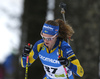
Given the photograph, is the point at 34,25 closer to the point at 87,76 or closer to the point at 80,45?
the point at 80,45

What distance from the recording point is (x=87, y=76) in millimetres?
5988

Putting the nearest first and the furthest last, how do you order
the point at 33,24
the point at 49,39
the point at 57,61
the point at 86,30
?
1. the point at 49,39
2. the point at 57,61
3. the point at 86,30
4. the point at 33,24

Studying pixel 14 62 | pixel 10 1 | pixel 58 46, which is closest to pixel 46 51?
pixel 58 46

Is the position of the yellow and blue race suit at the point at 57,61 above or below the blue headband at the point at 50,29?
below

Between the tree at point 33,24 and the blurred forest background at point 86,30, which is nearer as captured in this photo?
the blurred forest background at point 86,30

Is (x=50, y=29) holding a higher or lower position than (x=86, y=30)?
higher

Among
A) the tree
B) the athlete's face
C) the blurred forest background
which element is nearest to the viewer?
the athlete's face

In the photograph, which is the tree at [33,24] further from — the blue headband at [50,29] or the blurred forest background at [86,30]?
the blue headband at [50,29]

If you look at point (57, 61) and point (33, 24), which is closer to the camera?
point (57, 61)

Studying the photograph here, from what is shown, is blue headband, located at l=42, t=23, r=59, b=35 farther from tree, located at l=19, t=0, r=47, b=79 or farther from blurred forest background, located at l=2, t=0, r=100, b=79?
tree, located at l=19, t=0, r=47, b=79

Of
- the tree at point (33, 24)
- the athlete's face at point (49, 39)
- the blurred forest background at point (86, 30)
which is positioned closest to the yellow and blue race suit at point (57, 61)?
the athlete's face at point (49, 39)

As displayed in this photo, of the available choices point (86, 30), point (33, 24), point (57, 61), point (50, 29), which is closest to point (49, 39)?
point (50, 29)

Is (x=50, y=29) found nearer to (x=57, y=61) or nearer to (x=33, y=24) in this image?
(x=57, y=61)

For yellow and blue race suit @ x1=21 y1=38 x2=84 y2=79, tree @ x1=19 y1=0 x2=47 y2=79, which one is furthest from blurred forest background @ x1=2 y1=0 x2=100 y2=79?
yellow and blue race suit @ x1=21 y1=38 x2=84 y2=79
